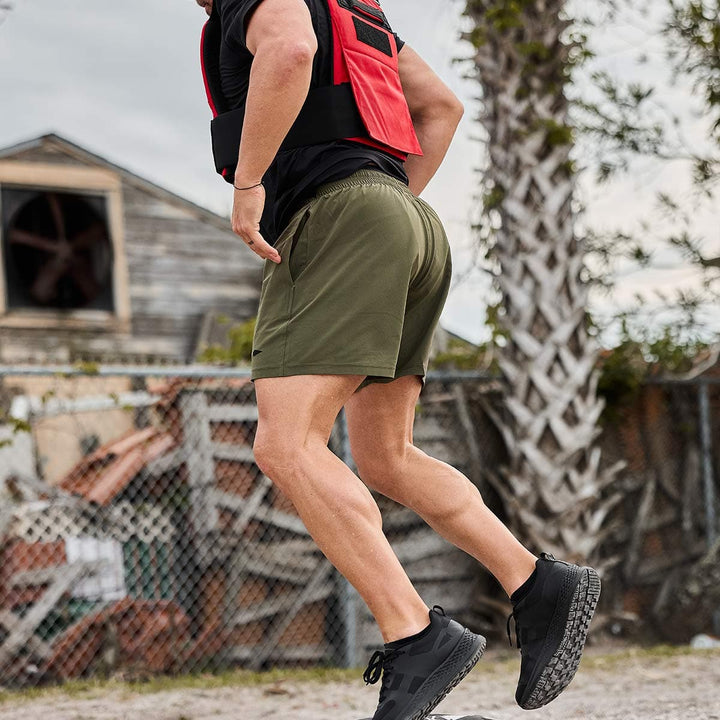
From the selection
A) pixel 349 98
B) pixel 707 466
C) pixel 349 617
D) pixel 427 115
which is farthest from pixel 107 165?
pixel 349 98

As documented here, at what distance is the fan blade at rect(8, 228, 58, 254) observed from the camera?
477 inches

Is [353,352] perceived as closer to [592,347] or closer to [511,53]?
[592,347]

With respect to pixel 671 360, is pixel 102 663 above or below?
below

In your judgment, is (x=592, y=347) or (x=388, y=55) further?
(x=592, y=347)

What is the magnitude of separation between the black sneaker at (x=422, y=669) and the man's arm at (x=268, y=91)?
92 centimetres

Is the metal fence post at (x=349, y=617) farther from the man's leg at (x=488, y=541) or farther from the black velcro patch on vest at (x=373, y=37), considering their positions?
the black velcro patch on vest at (x=373, y=37)

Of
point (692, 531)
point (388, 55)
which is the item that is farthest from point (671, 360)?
point (388, 55)

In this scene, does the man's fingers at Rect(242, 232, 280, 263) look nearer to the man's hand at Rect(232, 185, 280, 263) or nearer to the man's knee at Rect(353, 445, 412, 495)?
the man's hand at Rect(232, 185, 280, 263)

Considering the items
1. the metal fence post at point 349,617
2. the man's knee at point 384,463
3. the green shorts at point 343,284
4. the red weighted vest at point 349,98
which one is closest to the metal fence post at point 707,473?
the metal fence post at point 349,617

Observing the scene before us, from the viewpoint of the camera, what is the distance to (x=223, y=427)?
5.91 metres

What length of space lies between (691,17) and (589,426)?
8.71 ft

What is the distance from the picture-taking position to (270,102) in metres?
2.15

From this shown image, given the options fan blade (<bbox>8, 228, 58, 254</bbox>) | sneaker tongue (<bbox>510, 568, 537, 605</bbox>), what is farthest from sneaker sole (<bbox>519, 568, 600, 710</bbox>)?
fan blade (<bbox>8, 228, 58, 254</bbox>)

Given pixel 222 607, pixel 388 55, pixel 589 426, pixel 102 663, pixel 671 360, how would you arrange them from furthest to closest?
pixel 671 360, pixel 589 426, pixel 222 607, pixel 102 663, pixel 388 55
